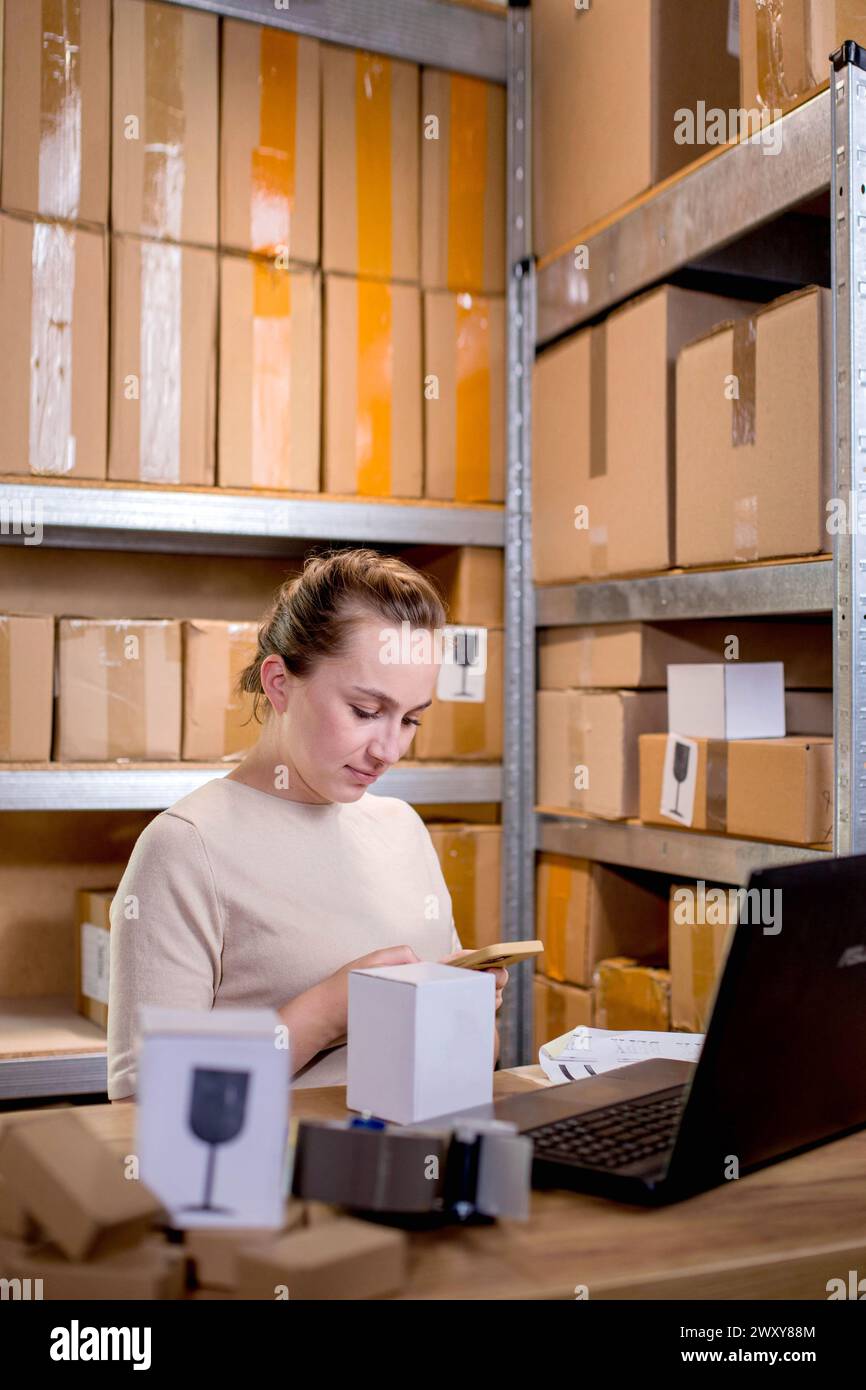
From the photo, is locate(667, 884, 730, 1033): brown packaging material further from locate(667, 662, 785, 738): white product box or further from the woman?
the woman

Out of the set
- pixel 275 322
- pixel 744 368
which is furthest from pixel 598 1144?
pixel 275 322

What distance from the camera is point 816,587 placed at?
1755 mm

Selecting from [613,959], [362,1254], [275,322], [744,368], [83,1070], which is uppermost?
[275,322]

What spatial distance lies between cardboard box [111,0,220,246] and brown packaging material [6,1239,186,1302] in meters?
1.95

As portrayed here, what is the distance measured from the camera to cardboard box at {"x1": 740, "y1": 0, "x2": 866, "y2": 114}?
1742 mm

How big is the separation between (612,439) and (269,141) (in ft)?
2.81

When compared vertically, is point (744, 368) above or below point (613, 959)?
above

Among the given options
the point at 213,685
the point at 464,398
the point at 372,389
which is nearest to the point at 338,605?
the point at 213,685

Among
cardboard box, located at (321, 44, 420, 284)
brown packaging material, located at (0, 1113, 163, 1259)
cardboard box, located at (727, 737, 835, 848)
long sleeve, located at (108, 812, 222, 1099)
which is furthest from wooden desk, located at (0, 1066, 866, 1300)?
cardboard box, located at (321, 44, 420, 284)

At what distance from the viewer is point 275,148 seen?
237 centimetres

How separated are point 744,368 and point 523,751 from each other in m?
0.94

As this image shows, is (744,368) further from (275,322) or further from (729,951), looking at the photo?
(729,951)
